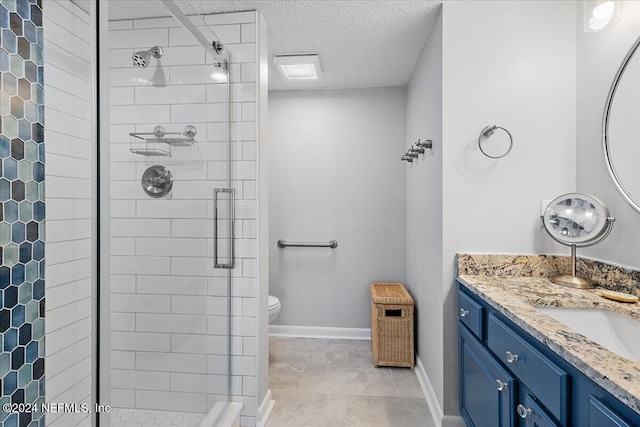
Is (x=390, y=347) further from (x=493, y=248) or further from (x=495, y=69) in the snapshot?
(x=495, y=69)

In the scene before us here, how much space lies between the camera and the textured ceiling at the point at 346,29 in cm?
191

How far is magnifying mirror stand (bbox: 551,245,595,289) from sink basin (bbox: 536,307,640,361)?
286 mm

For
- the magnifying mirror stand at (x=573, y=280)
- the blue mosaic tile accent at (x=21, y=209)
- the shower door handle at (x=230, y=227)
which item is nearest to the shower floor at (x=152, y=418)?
the blue mosaic tile accent at (x=21, y=209)

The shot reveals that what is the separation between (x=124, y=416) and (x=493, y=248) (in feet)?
6.04

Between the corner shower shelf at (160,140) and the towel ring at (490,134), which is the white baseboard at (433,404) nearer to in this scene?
the towel ring at (490,134)

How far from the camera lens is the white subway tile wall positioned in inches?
50.1

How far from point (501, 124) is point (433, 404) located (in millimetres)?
1663

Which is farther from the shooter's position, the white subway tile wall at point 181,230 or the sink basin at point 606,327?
the white subway tile wall at point 181,230

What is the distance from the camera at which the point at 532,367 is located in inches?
41.9

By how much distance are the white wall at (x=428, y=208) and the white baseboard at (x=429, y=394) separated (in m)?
0.05

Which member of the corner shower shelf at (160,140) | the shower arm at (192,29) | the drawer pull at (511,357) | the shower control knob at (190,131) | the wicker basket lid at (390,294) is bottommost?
the wicker basket lid at (390,294)

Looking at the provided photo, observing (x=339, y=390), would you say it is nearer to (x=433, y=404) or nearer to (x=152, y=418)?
(x=433, y=404)

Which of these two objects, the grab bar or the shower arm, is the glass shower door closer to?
the shower arm

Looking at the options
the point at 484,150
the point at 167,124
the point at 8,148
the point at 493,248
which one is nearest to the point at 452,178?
the point at 484,150
